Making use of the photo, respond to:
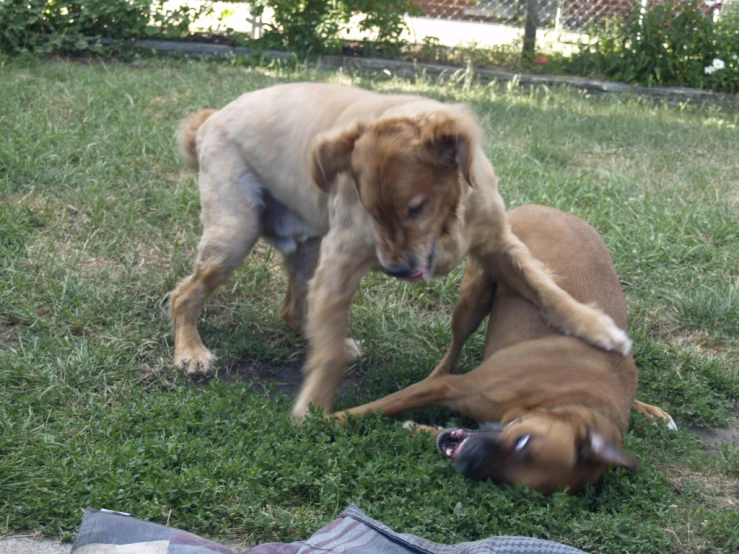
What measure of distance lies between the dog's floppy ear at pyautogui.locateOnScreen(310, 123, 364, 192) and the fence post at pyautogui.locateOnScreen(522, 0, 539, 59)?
767cm

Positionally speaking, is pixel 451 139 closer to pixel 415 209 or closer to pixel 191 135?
pixel 415 209

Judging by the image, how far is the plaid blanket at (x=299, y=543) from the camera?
2797 mm

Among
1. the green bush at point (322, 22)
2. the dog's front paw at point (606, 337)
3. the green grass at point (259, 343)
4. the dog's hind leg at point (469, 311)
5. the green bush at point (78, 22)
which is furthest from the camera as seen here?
the green bush at point (322, 22)

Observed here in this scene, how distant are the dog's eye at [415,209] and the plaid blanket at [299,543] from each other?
1.35 metres

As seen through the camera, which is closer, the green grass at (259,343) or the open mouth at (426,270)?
the green grass at (259,343)

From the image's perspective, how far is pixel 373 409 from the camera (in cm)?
395

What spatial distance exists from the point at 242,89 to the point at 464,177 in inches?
199

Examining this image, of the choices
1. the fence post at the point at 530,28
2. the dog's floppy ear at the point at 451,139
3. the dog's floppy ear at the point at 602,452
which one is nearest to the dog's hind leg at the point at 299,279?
the dog's floppy ear at the point at 451,139

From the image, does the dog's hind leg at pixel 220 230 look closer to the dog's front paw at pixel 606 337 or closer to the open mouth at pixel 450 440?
the open mouth at pixel 450 440

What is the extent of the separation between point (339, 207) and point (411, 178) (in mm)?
471

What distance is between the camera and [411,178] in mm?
3668

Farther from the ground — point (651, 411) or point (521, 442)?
point (521, 442)

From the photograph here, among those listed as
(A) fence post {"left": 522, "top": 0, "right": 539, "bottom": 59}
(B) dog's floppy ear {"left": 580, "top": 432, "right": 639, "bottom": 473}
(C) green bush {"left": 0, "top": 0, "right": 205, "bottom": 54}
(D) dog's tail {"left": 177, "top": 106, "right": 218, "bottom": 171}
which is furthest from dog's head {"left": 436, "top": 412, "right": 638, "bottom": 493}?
(A) fence post {"left": 522, "top": 0, "right": 539, "bottom": 59}

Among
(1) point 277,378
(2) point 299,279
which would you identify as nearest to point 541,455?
(1) point 277,378
